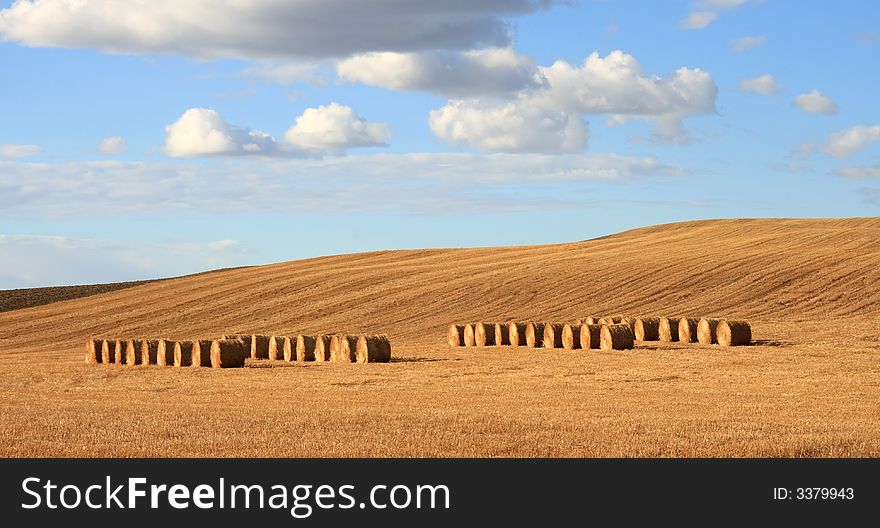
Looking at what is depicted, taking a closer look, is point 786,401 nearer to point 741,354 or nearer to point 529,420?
point 529,420

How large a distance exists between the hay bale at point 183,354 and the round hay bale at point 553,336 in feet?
36.8

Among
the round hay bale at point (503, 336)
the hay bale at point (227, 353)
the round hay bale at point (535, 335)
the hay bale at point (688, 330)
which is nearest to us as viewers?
the hay bale at point (227, 353)

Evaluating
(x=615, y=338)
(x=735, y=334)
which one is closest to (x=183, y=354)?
(x=615, y=338)

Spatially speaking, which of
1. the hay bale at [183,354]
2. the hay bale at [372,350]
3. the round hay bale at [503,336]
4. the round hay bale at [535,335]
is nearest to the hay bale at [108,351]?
the hay bale at [183,354]

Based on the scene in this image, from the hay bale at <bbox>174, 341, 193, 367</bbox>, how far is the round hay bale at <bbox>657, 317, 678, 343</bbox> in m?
15.2

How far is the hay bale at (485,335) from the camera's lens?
1526 inches

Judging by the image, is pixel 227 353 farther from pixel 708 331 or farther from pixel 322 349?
pixel 708 331

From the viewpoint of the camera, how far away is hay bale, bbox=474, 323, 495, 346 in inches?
1526

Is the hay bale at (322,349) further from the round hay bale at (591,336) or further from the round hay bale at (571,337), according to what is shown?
the round hay bale at (591,336)

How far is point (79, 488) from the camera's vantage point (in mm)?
10805

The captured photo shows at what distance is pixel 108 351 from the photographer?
118ft

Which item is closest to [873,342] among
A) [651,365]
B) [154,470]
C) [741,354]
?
[741,354]

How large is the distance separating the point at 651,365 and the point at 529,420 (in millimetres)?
12893

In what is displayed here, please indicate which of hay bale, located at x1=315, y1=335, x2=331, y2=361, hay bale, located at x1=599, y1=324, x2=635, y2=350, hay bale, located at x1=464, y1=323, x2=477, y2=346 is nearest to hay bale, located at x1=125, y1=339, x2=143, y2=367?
hay bale, located at x1=315, y1=335, x2=331, y2=361
